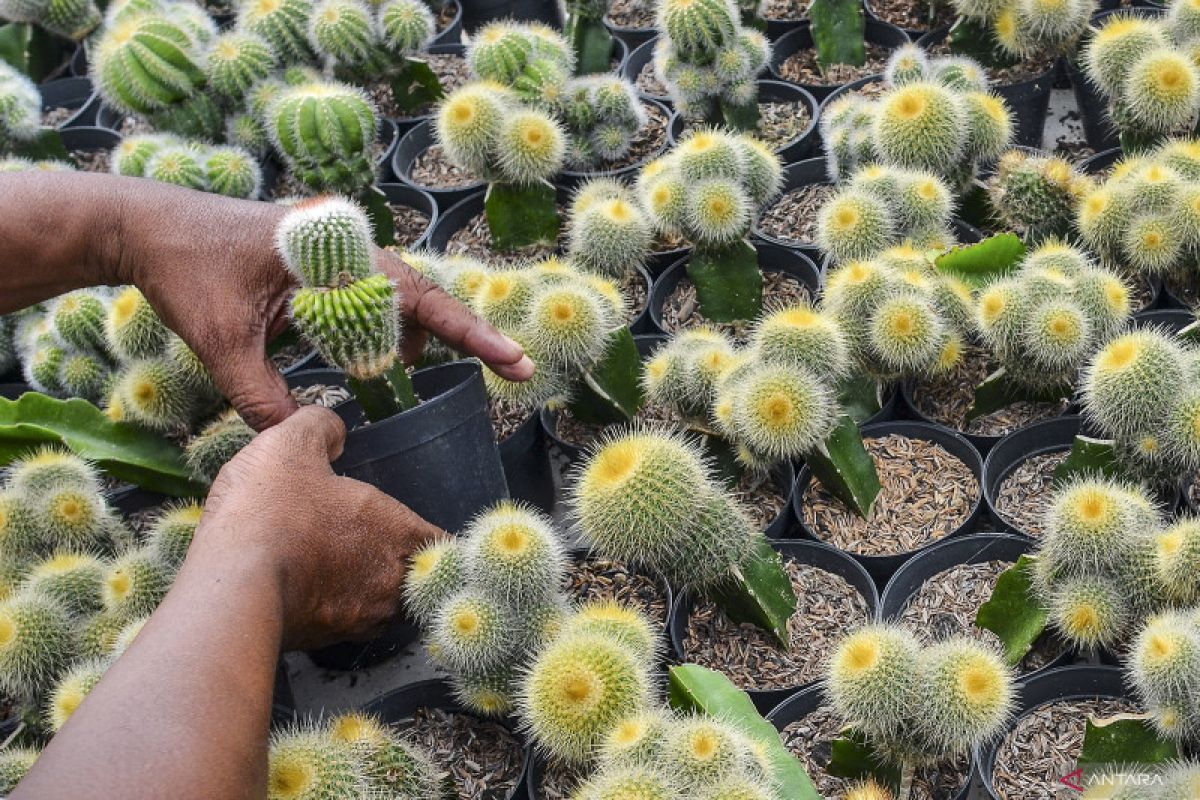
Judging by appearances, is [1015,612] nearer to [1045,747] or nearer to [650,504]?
[1045,747]

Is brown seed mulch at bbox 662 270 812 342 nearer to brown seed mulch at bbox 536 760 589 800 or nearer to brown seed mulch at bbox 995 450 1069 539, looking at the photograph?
brown seed mulch at bbox 995 450 1069 539

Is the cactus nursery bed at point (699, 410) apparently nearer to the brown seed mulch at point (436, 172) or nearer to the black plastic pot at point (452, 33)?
the brown seed mulch at point (436, 172)

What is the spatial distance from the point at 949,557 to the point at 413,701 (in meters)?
1.17

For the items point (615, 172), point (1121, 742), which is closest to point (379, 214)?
point (615, 172)

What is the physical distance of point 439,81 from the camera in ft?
14.6

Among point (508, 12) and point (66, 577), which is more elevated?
point (508, 12)

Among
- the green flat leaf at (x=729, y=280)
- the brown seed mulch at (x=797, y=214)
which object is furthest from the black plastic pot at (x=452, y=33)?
the green flat leaf at (x=729, y=280)

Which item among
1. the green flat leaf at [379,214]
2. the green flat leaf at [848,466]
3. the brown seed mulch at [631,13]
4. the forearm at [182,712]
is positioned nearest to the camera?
the forearm at [182,712]

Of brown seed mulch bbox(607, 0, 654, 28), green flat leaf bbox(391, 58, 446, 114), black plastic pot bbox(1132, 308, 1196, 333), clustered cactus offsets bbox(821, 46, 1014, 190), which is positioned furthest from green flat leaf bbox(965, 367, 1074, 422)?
brown seed mulch bbox(607, 0, 654, 28)

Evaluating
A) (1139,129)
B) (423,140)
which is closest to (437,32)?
(423,140)

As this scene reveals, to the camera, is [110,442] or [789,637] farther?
[110,442]

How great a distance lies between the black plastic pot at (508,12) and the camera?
16.3 ft

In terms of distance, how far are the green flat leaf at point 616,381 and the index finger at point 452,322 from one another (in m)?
0.33

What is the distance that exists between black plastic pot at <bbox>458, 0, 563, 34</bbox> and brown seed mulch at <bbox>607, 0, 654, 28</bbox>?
0.85 ft
